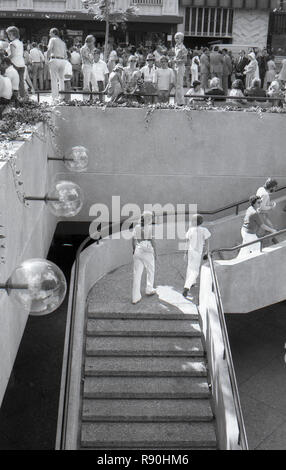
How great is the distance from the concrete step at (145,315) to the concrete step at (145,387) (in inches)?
50.2

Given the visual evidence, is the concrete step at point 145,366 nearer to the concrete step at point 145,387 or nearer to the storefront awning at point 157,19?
the concrete step at point 145,387

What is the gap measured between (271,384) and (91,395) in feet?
14.2

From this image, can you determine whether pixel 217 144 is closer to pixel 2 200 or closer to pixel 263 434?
pixel 263 434

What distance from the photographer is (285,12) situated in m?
31.8

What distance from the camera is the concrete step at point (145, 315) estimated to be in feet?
33.1

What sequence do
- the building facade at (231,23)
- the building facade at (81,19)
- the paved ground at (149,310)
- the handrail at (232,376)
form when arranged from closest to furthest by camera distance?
the handrail at (232,376), the paved ground at (149,310), the building facade at (81,19), the building facade at (231,23)

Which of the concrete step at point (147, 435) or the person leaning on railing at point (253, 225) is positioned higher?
the person leaning on railing at point (253, 225)

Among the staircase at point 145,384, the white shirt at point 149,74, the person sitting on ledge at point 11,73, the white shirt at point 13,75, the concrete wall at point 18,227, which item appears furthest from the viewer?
the white shirt at point 149,74

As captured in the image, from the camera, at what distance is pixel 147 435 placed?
27.7ft

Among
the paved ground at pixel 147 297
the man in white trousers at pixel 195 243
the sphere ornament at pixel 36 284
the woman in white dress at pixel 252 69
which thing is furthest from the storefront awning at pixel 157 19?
the sphere ornament at pixel 36 284

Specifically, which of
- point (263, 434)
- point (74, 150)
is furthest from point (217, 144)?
point (263, 434)

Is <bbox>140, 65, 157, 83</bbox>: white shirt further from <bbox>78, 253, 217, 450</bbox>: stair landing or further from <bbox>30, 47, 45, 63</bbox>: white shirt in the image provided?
<bbox>78, 253, 217, 450</bbox>: stair landing

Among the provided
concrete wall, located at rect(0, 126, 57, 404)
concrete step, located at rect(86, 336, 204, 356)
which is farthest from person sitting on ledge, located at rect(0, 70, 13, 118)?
concrete step, located at rect(86, 336, 204, 356)

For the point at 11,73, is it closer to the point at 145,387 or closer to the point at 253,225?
the point at 253,225
